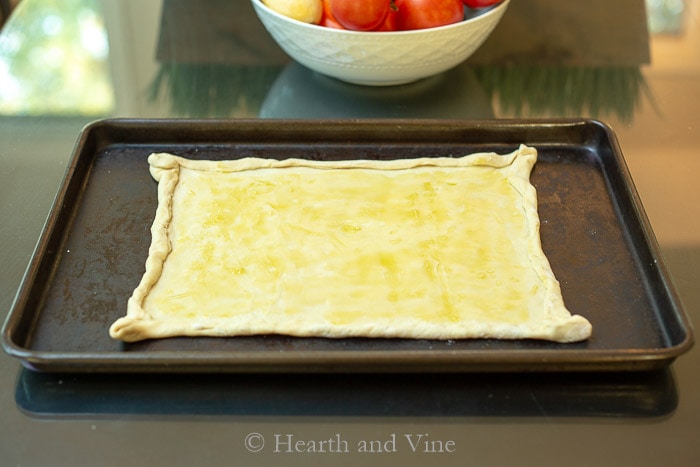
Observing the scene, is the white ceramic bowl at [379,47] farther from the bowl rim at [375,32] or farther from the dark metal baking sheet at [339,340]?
the dark metal baking sheet at [339,340]

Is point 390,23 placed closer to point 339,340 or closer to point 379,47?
point 379,47

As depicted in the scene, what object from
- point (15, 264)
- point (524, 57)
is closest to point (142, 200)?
point (15, 264)

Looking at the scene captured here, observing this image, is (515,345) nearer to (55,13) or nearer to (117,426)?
(117,426)

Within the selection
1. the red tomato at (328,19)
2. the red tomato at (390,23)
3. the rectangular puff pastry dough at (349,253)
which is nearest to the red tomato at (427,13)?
the red tomato at (390,23)

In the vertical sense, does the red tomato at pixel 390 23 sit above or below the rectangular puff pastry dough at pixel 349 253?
above

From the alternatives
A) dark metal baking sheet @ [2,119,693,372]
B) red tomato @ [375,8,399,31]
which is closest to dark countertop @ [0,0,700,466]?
dark metal baking sheet @ [2,119,693,372]

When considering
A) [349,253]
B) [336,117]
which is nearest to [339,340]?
[349,253]
